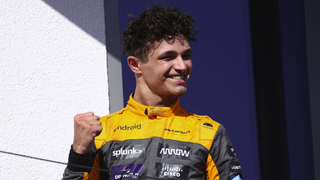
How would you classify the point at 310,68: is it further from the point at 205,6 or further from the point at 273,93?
the point at 205,6

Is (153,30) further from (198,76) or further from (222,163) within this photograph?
(198,76)

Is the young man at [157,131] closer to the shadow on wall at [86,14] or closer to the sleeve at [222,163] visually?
the sleeve at [222,163]

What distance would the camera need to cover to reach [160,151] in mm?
1562

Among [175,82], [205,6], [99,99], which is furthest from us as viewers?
[205,6]

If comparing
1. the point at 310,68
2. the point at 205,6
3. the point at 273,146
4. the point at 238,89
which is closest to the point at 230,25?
the point at 205,6

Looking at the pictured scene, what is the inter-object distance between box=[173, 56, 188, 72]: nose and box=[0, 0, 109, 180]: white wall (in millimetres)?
→ 1015

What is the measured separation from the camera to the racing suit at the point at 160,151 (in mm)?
1530

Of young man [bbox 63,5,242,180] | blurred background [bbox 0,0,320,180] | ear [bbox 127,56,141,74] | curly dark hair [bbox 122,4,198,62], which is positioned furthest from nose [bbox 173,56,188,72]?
blurred background [bbox 0,0,320,180]

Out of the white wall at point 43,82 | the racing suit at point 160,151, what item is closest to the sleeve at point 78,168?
the racing suit at point 160,151

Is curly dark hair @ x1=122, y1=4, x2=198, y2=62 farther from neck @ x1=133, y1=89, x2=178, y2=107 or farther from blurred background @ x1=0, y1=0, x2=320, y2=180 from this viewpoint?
blurred background @ x1=0, y1=0, x2=320, y2=180

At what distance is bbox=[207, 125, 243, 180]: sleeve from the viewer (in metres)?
1.53

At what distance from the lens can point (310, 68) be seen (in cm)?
251

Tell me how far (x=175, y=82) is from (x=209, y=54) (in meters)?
1.19

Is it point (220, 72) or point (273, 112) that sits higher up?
point (220, 72)
